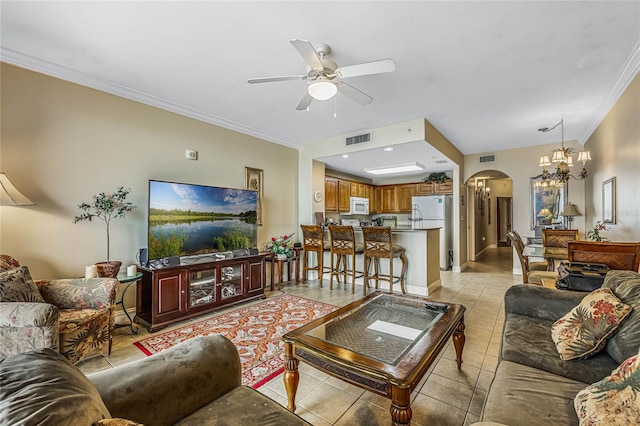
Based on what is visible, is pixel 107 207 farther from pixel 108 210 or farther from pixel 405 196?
pixel 405 196

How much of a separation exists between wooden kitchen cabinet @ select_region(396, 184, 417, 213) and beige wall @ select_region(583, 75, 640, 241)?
3.87 m

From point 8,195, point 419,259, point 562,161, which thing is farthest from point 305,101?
point 562,161

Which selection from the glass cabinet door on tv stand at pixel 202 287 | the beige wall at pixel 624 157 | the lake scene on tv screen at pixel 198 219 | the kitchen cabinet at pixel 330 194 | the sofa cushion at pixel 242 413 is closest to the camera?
the sofa cushion at pixel 242 413

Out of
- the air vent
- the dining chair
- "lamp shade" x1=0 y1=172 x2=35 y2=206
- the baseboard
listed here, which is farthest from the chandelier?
"lamp shade" x1=0 y1=172 x2=35 y2=206

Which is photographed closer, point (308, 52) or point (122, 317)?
point (308, 52)

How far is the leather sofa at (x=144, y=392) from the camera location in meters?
0.63

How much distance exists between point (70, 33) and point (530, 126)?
591 cm

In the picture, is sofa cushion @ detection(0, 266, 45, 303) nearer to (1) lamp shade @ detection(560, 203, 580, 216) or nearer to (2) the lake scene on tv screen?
(2) the lake scene on tv screen

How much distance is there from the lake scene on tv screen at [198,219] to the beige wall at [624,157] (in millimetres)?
4467

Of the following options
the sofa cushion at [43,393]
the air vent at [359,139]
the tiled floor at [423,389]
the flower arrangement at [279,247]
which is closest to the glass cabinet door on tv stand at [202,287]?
the tiled floor at [423,389]

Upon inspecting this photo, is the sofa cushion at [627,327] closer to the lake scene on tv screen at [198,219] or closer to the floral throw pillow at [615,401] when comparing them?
the floral throw pillow at [615,401]

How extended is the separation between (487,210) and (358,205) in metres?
6.23

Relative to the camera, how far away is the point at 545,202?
5.67 m

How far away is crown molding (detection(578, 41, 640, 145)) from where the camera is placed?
2.54m
